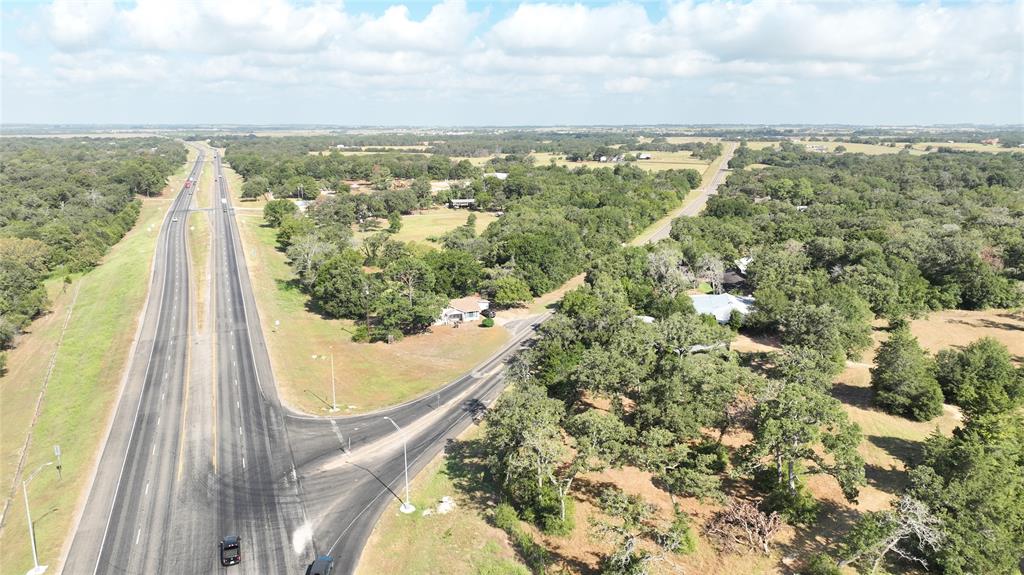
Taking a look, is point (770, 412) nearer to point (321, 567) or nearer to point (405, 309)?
point (321, 567)

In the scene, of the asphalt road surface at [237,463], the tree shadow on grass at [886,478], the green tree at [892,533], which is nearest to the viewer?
the green tree at [892,533]

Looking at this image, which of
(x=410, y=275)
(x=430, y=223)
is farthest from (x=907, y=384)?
(x=430, y=223)

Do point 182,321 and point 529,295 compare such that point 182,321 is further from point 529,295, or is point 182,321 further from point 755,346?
point 755,346

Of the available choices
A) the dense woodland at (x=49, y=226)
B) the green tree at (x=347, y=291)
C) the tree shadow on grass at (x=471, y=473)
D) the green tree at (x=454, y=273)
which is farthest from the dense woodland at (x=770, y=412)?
the dense woodland at (x=49, y=226)

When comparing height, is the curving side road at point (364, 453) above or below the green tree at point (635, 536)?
below

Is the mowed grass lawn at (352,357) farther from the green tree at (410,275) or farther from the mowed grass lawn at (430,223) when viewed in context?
the mowed grass lawn at (430,223)
